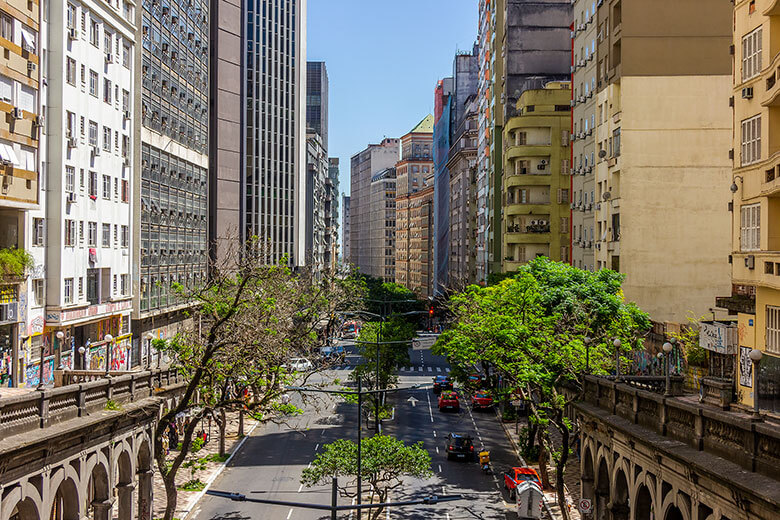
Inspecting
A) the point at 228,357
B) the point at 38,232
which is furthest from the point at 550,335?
the point at 38,232

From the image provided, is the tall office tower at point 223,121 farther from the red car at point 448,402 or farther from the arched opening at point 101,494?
the arched opening at point 101,494

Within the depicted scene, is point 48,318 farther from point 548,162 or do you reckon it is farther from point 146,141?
point 548,162

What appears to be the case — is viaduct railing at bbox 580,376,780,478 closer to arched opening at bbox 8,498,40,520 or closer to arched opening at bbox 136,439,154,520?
arched opening at bbox 8,498,40,520

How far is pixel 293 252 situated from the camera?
136125mm

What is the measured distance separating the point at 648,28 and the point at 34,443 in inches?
1833

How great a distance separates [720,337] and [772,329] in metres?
6.56

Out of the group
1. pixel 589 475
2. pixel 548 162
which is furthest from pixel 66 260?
pixel 548 162

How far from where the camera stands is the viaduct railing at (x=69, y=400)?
88.0 ft

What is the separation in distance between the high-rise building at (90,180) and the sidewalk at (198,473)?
24.6ft

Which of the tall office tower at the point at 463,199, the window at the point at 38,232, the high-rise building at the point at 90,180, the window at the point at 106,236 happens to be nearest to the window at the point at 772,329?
the high-rise building at the point at 90,180

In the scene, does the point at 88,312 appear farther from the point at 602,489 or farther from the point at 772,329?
the point at 772,329

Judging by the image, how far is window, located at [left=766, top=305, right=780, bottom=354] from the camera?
3401 cm

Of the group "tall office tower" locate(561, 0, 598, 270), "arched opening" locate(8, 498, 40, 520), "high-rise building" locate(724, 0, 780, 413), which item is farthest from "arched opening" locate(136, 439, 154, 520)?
"tall office tower" locate(561, 0, 598, 270)

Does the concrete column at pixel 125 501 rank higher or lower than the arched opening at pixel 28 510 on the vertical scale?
lower
